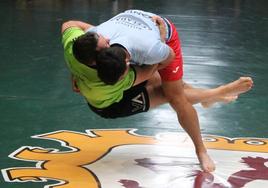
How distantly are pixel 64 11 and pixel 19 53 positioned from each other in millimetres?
2905

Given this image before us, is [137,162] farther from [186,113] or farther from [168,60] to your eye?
[168,60]

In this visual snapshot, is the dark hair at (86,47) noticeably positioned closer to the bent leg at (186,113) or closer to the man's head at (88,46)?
the man's head at (88,46)

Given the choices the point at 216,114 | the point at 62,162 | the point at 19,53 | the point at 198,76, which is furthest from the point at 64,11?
the point at 62,162

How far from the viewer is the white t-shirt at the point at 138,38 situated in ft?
8.23

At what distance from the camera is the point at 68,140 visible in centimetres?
315

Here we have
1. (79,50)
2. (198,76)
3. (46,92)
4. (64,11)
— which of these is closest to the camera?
(79,50)

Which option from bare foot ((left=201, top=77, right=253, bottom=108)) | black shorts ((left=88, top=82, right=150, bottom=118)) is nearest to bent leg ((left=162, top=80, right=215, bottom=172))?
black shorts ((left=88, top=82, right=150, bottom=118))

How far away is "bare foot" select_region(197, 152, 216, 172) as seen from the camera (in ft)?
9.00

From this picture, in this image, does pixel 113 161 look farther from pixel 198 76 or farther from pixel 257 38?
pixel 257 38

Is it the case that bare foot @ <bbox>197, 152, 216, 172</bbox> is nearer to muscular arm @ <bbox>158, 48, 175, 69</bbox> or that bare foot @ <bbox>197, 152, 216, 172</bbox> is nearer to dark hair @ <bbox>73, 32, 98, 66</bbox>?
muscular arm @ <bbox>158, 48, 175, 69</bbox>

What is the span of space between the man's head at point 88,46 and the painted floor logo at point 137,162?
1.94ft

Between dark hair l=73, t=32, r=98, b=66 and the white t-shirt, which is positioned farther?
the white t-shirt

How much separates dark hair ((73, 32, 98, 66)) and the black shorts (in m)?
0.34

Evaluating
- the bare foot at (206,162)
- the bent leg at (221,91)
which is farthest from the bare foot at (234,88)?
the bare foot at (206,162)
